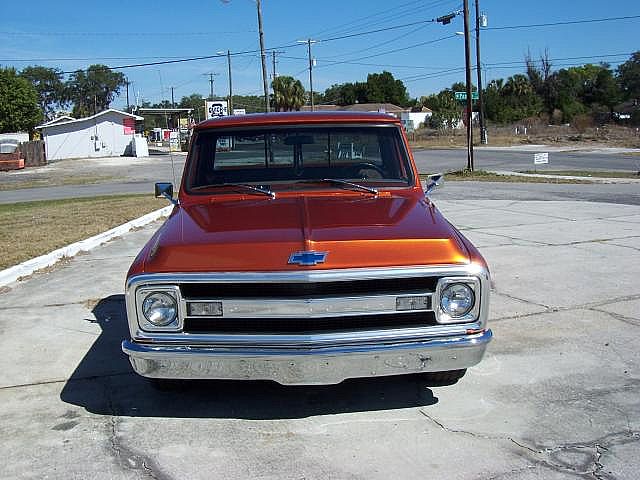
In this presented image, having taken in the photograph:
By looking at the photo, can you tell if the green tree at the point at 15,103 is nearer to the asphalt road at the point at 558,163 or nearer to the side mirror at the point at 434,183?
the asphalt road at the point at 558,163

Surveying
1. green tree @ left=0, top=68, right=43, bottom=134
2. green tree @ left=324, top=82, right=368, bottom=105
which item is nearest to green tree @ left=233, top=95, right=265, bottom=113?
green tree @ left=324, top=82, right=368, bottom=105

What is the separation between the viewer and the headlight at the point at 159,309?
12.0ft

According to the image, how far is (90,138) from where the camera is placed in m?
58.0

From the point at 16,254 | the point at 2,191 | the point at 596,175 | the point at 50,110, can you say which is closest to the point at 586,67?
the point at 50,110

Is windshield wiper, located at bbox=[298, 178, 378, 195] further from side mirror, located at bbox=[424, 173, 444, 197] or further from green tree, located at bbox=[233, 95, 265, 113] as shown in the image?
green tree, located at bbox=[233, 95, 265, 113]

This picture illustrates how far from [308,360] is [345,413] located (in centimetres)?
70

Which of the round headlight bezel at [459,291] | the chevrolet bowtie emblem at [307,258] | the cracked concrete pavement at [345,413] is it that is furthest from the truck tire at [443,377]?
the chevrolet bowtie emblem at [307,258]

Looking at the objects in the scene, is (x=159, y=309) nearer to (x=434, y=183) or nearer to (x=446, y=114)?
(x=434, y=183)

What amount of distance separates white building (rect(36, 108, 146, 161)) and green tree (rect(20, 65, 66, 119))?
64453 millimetres

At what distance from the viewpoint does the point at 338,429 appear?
151 inches

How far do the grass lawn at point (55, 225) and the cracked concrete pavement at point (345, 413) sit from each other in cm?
341

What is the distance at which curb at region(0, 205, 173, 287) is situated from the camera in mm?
8000

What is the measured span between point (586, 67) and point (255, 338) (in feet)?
418

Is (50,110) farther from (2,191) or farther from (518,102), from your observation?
(2,191)
